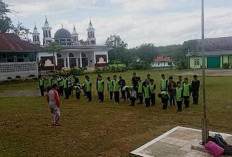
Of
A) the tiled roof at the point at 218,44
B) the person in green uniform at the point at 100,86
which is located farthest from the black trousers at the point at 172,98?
the tiled roof at the point at 218,44

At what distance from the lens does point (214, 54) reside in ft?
152

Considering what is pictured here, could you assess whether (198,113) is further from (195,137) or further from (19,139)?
(19,139)

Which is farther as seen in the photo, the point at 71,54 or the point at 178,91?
the point at 71,54

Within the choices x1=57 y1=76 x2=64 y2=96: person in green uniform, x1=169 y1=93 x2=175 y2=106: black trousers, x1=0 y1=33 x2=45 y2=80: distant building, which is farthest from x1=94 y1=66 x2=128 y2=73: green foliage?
x1=169 y1=93 x2=175 y2=106: black trousers

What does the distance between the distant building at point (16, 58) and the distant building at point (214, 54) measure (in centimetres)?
2488

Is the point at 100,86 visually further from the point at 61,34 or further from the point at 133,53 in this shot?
the point at 133,53

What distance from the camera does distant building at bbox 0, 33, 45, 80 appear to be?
3004 centimetres

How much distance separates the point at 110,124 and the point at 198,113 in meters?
3.72

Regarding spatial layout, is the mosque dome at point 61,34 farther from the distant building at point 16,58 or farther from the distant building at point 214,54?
the distant building at point 214,54

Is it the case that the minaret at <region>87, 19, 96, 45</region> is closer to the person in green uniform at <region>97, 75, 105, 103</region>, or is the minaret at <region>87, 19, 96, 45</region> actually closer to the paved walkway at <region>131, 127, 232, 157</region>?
the person in green uniform at <region>97, 75, 105, 103</region>

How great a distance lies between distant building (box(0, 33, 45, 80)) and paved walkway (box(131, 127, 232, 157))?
79.8ft

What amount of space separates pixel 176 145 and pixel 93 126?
3.45 metres

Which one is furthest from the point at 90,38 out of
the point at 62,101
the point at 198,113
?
the point at 198,113

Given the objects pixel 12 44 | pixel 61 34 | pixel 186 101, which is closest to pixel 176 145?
pixel 186 101
